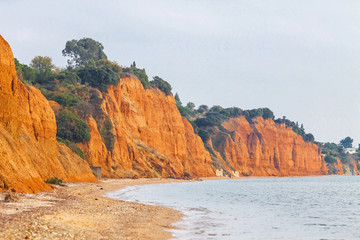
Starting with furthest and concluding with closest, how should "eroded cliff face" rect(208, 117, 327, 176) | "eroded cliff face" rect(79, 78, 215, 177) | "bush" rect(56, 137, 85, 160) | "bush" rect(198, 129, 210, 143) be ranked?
"eroded cliff face" rect(208, 117, 327, 176) < "bush" rect(198, 129, 210, 143) < "eroded cliff face" rect(79, 78, 215, 177) < "bush" rect(56, 137, 85, 160)

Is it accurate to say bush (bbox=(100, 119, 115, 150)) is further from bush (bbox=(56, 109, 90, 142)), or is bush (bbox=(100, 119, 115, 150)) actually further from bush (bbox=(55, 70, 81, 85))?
bush (bbox=(55, 70, 81, 85))

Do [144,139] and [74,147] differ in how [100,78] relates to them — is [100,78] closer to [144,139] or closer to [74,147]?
[144,139]

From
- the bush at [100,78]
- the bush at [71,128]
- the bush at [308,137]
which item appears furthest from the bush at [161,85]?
the bush at [308,137]

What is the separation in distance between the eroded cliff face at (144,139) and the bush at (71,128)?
1166mm

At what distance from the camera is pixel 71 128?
1778 inches

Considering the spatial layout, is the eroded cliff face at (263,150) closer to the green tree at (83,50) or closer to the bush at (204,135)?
the bush at (204,135)

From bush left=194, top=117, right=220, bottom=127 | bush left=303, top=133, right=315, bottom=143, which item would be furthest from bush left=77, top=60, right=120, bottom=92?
bush left=303, top=133, right=315, bottom=143

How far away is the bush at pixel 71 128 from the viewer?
45000 mm

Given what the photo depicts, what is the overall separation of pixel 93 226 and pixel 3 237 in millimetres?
3660

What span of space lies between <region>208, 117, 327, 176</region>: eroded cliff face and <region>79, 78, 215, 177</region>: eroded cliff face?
1705 centimetres

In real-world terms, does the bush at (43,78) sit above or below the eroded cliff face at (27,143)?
above

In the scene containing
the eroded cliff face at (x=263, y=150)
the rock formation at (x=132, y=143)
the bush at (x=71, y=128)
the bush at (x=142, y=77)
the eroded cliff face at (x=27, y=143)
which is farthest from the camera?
the eroded cliff face at (x=263, y=150)

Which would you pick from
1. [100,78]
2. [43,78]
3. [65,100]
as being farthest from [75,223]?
[43,78]

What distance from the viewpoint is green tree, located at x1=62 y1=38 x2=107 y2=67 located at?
10919 cm
